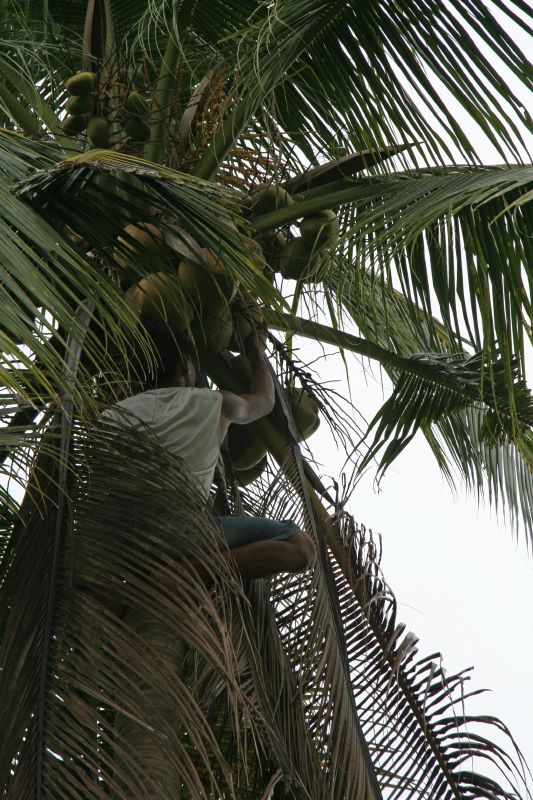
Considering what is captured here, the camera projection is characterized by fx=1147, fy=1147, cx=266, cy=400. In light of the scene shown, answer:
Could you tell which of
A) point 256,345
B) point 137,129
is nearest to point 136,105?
point 137,129

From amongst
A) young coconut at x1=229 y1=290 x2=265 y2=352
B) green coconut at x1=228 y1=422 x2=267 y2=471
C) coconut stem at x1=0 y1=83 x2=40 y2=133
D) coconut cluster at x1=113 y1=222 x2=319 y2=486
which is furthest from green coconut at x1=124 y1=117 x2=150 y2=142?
green coconut at x1=228 y1=422 x2=267 y2=471

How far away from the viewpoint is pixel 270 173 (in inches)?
153

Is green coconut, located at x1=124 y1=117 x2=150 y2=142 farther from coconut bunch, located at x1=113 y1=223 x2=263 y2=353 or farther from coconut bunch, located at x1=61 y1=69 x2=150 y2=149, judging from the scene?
coconut bunch, located at x1=113 y1=223 x2=263 y2=353

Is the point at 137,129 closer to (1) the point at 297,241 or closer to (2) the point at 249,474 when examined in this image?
(1) the point at 297,241

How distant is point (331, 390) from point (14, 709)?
1.93 meters

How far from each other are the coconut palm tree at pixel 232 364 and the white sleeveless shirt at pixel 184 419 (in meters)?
0.12

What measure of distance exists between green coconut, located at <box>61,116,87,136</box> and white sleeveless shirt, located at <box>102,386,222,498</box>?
2.72 feet

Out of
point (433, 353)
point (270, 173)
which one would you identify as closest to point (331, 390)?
point (433, 353)

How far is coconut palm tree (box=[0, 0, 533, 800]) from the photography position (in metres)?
2.77

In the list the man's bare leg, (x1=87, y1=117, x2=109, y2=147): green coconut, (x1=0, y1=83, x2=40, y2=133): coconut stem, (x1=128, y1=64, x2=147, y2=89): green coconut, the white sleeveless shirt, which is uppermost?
(x1=128, y1=64, x2=147, y2=89): green coconut

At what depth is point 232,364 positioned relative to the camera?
392cm

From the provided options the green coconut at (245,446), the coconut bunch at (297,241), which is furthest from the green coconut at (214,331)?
the green coconut at (245,446)

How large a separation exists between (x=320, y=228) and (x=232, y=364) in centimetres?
61

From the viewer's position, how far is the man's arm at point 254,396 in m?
3.59
